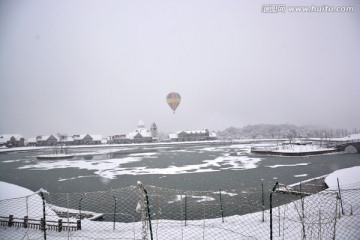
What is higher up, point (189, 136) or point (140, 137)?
point (140, 137)

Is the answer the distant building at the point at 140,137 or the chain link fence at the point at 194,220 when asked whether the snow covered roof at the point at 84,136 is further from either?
the chain link fence at the point at 194,220

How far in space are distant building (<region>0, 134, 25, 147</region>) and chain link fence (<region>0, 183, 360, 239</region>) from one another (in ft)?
430

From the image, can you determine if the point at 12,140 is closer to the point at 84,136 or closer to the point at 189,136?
the point at 84,136

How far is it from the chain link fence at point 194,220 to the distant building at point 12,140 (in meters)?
131

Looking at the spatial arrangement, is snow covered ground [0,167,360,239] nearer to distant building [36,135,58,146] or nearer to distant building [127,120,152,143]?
distant building [127,120,152,143]

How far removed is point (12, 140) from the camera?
13125 cm

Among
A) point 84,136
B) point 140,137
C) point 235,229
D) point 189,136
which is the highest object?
point 84,136

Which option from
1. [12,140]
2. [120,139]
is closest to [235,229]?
[120,139]

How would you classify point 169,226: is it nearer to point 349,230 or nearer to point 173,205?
point 173,205

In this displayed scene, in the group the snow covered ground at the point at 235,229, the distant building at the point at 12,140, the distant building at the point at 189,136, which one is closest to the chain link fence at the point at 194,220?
the snow covered ground at the point at 235,229

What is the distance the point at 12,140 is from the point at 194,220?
14381 centimetres

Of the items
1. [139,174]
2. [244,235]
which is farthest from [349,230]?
[139,174]

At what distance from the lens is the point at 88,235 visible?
1188 centimetres

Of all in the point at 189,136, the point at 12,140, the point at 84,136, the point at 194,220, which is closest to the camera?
the point at 194,220
